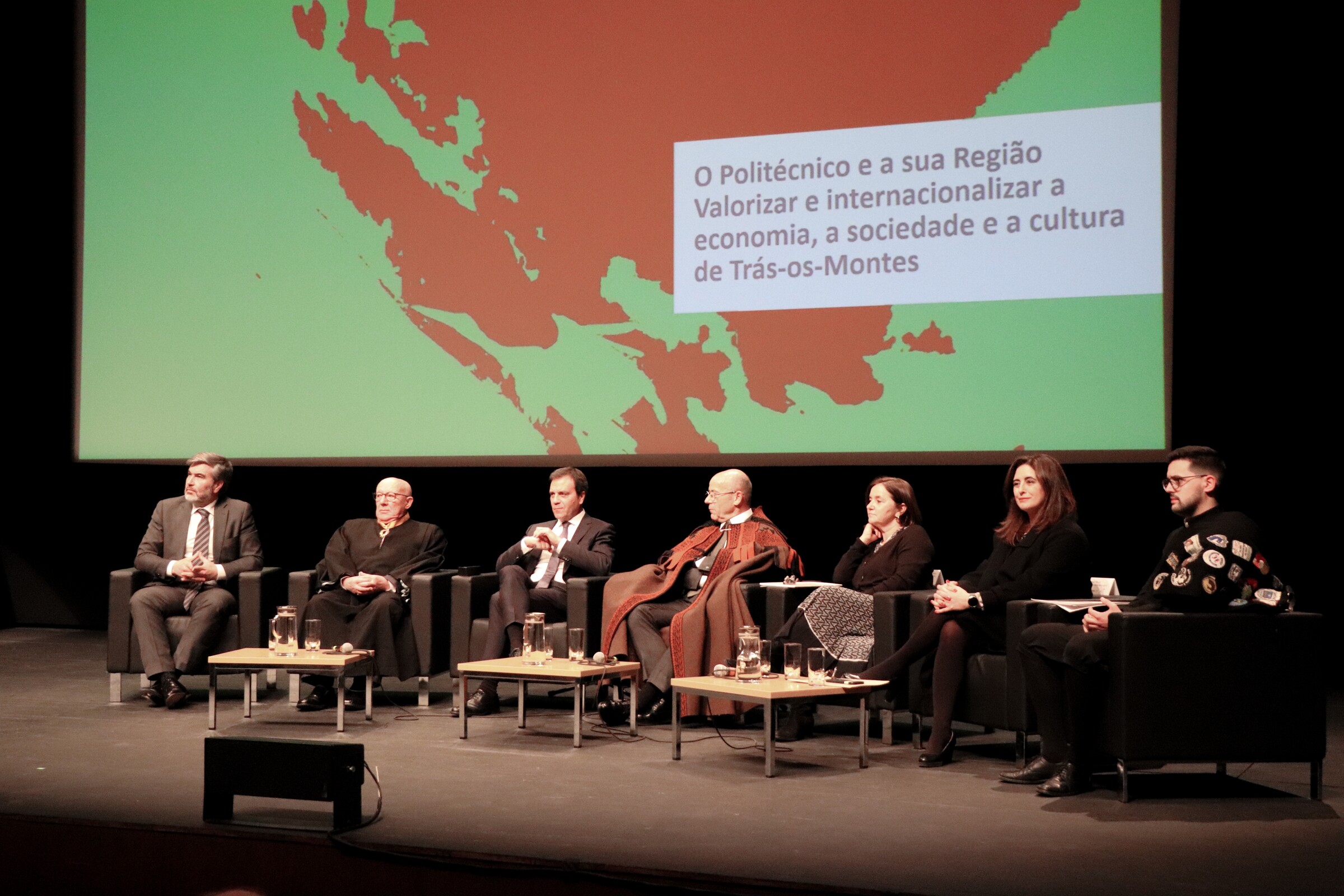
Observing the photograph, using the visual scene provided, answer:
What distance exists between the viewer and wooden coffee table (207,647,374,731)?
519cm

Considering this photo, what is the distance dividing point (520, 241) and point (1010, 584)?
3044 mm

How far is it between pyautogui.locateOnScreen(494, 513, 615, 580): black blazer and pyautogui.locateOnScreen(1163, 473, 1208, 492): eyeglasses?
8.22ft

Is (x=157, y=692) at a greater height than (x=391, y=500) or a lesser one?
lesser

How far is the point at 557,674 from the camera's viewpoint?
16.2ft

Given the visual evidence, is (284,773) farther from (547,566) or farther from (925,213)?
(925,213)

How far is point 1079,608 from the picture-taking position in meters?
4.43

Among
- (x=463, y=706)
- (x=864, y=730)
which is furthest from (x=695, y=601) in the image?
(x=864, y=730)

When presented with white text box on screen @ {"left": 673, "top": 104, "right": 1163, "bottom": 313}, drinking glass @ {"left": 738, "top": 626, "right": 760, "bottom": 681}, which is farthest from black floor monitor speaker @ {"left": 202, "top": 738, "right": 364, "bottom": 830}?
white text box on screen @ {"left": 673, "top": 104, "right": 1163, "bottom": 313}

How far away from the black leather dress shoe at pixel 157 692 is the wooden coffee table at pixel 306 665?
567mm

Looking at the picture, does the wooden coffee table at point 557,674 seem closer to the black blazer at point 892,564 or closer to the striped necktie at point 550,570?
the striped necktie at point 550,570

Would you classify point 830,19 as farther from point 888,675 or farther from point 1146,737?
point 1146,737

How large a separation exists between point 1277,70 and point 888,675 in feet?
10.7

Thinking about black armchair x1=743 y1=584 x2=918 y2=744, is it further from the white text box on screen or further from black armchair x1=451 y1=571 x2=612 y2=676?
the white text box on screen

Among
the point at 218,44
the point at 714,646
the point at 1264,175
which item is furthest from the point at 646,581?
the point at 218,44
